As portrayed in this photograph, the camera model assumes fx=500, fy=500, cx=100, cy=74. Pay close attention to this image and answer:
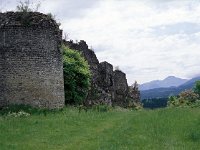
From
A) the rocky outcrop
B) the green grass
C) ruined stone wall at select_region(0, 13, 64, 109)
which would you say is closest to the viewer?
the green grass

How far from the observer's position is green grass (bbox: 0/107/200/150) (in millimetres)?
14708

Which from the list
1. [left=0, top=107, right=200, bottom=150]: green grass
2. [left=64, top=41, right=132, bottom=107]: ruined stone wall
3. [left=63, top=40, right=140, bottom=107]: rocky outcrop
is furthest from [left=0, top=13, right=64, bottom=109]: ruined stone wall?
[left=64, top=41, right=132, bottom=107]: ruined stone wall

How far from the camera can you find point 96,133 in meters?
18.0

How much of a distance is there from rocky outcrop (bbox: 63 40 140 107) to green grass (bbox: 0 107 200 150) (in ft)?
49.6

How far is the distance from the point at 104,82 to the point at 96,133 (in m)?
25.2

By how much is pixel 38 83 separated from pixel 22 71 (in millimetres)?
1047

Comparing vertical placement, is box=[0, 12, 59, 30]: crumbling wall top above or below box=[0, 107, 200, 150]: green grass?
above

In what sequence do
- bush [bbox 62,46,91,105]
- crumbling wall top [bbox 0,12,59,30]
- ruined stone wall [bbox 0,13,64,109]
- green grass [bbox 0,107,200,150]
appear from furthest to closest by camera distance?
bush [bbox 62,46,91,105] → crumbling wall top [bbox 0,12,59,30] → ruined stone wall [bbox 0,13,64,109] → green grass [bbox 0,107,200,150]

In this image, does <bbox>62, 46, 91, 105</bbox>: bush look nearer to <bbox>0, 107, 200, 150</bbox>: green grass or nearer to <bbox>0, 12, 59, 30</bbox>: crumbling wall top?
<bbox>0, 12, 59, 30</bbox>: crumbling wall top

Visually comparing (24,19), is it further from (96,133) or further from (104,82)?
(104,82)

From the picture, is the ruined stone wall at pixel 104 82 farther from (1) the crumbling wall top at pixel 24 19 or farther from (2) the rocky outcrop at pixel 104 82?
(1) the crumbling wall top at pixel 24 19

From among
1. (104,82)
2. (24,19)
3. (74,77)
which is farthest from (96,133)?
(104,82)

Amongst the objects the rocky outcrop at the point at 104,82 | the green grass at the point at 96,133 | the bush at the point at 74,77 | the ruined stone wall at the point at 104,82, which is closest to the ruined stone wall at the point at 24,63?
the green grass at the point at 96,133

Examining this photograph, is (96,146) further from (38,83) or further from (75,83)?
(75,83)
